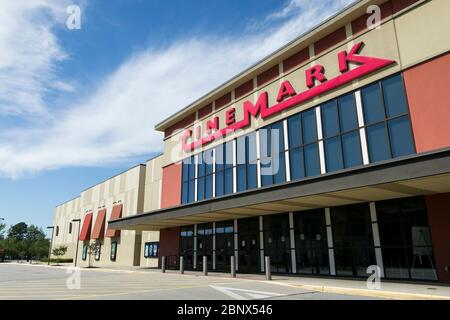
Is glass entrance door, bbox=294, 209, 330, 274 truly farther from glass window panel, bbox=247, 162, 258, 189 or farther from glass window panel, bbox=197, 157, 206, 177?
glass window panel, bbox=197, 157, 206, 177

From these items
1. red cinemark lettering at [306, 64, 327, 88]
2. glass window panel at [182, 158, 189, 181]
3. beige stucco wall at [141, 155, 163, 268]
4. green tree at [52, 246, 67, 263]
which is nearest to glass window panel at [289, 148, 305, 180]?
red cinemark lettering at [306, 64, 327, 88]

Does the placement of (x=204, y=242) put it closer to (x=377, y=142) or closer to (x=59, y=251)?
(x=377, y=142)

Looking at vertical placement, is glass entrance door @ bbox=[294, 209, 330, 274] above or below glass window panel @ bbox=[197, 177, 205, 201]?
below

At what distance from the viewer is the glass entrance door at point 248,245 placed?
77.0 feet

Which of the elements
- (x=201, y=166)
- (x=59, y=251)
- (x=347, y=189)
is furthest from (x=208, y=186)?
(x=59, y=251)

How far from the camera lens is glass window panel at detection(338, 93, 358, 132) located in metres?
18.7

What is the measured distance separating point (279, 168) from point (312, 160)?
8.39 ft

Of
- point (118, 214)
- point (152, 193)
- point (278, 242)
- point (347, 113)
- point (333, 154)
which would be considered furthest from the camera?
point (118, 214)

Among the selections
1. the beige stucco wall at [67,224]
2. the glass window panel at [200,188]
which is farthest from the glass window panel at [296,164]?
the beige stucco wall at [67,224]

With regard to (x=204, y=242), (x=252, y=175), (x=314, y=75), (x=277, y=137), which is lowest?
(x=204, y=242)

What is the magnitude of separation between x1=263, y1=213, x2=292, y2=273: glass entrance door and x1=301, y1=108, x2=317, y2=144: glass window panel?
501 cm

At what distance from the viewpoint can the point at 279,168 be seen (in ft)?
73.4
